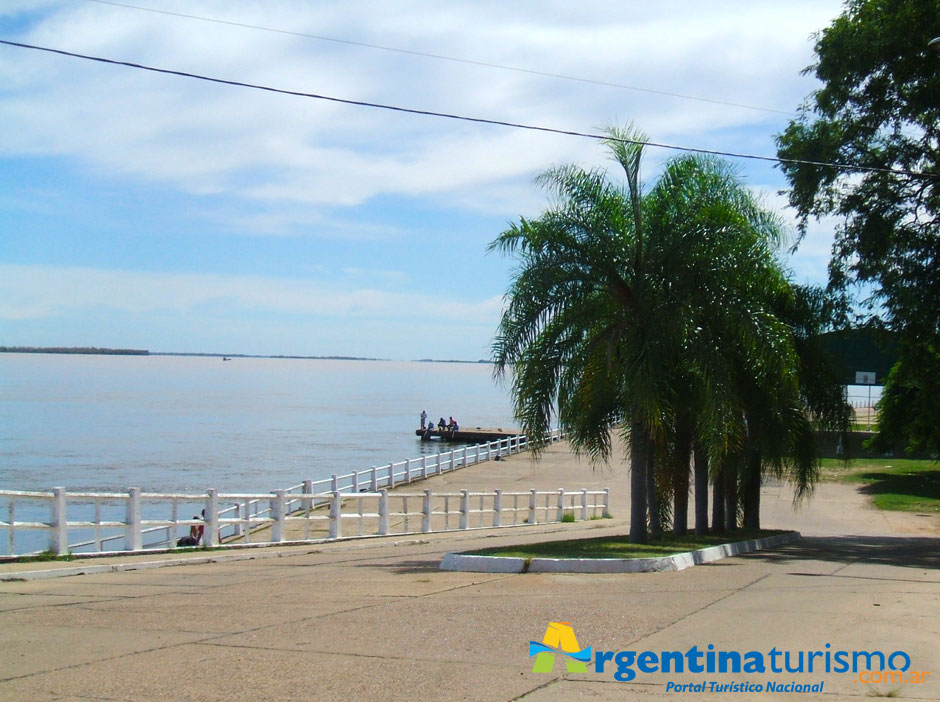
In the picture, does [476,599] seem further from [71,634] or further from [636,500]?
[636,500]

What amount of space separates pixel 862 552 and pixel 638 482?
16.0ft

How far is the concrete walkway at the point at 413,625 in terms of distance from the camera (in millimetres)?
7016

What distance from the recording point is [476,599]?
10859 mm

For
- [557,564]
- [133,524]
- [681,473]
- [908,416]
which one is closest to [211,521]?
[133,524]

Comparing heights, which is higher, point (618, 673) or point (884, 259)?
point (884, 259)

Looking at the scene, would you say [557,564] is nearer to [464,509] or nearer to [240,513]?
[240,513]

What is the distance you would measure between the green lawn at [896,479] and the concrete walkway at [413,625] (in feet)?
68.0

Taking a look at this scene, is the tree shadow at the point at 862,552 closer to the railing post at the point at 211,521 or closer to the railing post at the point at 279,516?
the railing post at the point at 279,516

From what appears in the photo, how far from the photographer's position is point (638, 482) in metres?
16.9

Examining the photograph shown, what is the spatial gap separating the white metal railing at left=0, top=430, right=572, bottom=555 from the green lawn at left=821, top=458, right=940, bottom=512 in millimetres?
10702

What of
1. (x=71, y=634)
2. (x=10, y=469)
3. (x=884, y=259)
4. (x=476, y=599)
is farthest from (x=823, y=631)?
(x=10, y=469)

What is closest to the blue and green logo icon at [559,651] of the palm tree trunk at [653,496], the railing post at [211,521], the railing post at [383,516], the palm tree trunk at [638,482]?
the palm tree trunk at [638,482]

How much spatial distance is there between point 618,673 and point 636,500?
9.76m

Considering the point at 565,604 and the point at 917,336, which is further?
the point at 917,336
